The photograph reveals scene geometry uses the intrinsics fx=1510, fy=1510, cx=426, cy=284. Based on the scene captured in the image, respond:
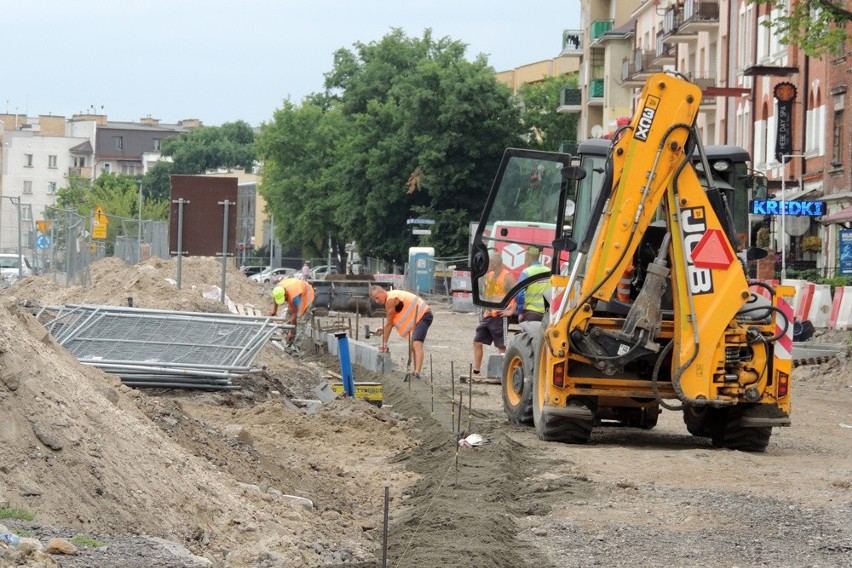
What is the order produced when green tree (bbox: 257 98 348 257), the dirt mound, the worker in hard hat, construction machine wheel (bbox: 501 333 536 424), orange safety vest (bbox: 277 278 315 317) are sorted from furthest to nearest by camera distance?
green tree (bbox: 257 98 348 257), the dirt mound, orange safety vest (bbox: 277 278 315 317), the worker in hard hat, construction machine wheel (bbox: 501 333 536 424)

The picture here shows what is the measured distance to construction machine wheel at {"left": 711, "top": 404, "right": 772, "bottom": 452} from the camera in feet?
44.4

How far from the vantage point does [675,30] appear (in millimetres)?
56281

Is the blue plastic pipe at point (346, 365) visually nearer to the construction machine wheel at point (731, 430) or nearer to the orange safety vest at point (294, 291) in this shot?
the construction machine wheel at point (731, 430)

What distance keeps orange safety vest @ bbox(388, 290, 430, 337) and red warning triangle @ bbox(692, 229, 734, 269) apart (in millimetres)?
8197

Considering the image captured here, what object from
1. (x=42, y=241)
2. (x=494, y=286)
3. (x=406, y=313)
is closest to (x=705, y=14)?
(x=42, y=241)

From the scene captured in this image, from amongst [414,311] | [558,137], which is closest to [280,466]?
[414,311]

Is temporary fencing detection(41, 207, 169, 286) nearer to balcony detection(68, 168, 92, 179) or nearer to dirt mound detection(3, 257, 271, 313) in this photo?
dirt mound detection(3, 257, 271, 313)

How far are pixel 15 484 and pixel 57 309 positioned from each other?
10615mm

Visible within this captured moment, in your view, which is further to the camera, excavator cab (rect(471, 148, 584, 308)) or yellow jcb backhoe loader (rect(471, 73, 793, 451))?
excavator cab (rect(471, 148, 584, 308))

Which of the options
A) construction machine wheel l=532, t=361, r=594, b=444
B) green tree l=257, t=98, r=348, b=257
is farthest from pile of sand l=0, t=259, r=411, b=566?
green tree l=257, t=98, r=348, b=257

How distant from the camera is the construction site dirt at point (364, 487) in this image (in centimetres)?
770

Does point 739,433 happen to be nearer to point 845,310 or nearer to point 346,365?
point 346,365

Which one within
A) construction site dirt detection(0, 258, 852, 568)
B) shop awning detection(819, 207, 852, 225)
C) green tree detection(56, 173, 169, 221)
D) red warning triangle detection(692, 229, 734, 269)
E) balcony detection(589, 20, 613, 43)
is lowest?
construction site dirt detection(0, 258, 852, 568)

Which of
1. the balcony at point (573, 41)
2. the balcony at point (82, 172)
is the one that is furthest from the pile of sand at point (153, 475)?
the balcony at point (82, 172)
